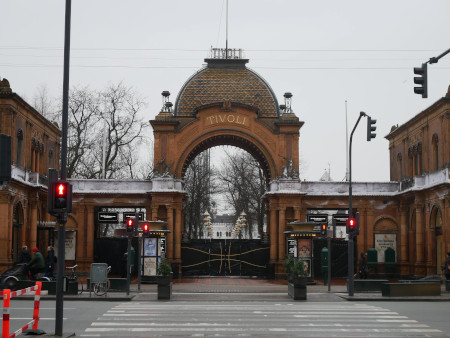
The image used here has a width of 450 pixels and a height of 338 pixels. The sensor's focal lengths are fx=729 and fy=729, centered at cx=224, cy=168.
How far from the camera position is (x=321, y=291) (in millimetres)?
34469

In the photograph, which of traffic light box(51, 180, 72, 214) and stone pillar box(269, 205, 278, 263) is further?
stone pillar box(269, 205, 278, 263)

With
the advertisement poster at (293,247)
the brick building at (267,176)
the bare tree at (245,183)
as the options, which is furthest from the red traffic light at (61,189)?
the bare tree at (245,183)

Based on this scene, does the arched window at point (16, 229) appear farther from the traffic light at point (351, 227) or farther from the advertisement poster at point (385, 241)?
the advertisement poster at point (385, 241)

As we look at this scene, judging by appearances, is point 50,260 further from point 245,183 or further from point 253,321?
point 245,183

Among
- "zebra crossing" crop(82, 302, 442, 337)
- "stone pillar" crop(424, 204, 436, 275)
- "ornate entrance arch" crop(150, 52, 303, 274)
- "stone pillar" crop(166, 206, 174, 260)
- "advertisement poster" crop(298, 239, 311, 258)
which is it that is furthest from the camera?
"ornate entrance arch" crop(150, 52, 303, 274)

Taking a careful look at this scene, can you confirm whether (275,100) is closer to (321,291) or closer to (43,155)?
(43,155)

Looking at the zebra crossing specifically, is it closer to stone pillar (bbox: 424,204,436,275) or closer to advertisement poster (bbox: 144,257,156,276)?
advertisement poster (bbox: 144,257,156,276)

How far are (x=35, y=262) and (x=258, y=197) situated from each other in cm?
4089

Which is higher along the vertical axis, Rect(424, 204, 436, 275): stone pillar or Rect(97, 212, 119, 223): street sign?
Rect(97, 212, 119, 223): street sign

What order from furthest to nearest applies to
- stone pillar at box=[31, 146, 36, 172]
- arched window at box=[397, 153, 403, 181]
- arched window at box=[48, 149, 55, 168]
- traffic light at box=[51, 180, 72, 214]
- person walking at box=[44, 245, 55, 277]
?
1. arched window at box=[397, 153, 403, 181]
2. arched window at box=[48, 149, 55, 168]
3. stone pillar at box=[31, 146, 36, 172]
4. person walking at box=[44, 245, 55, 277]
5. traffic light at box=[51, 180, 72, 214]

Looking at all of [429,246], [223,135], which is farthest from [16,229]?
[429,246]

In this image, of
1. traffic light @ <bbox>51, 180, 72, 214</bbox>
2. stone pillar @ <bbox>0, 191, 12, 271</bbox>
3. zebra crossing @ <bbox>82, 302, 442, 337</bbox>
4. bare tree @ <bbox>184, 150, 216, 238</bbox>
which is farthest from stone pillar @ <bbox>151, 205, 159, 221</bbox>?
traffic light @ <bbox>51, 180, 72, 214</bbox>

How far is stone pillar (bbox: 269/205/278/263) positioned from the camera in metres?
49.4

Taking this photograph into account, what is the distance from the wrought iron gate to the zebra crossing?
24489 mm
